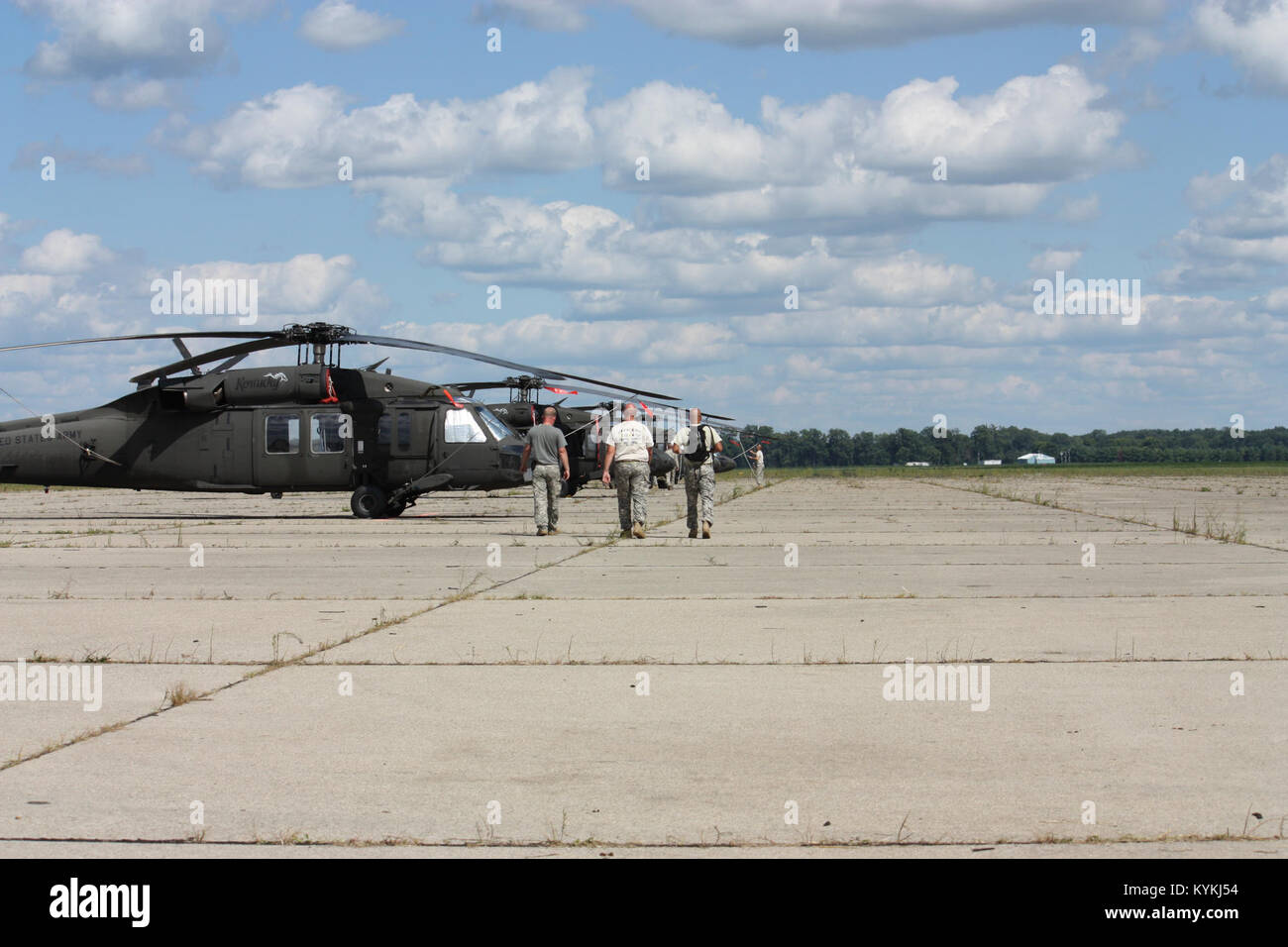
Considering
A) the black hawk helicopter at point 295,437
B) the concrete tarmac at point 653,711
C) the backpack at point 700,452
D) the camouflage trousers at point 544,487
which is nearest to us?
the concrete tarmac at point 653,711

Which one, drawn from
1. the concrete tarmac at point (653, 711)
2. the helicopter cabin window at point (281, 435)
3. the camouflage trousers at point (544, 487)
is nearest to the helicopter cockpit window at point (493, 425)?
the helicopter cabin window at point (281, 435)

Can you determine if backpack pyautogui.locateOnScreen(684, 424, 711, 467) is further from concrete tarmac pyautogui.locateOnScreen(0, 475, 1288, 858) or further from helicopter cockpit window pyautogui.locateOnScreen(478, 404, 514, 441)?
helicopter cockpit window pyautogui.locateOnScreen(478, 404, 514, 441)

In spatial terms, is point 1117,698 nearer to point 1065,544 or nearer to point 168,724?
point 168,724

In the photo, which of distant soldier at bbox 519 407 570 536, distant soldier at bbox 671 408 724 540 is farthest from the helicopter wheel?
distant soldier at bbox 671 408 724 540

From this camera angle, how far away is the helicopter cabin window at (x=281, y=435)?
25.5 metres

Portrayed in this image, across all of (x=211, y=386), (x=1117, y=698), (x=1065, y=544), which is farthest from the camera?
(x=211, y=386)

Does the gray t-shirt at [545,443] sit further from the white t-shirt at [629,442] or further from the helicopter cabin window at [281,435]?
the helicopter cabin window at [281,435]

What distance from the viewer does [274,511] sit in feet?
99.1

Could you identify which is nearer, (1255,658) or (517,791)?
(517,791)

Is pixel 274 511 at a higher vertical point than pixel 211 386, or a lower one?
lower

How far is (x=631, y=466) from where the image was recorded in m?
19.7

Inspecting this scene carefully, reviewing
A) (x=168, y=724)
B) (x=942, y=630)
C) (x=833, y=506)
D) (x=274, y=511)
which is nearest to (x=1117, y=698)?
(x=942, y=630)

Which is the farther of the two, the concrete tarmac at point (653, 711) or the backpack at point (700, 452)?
the backpack at point (700, 452)
